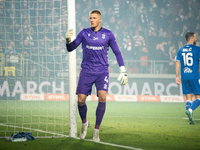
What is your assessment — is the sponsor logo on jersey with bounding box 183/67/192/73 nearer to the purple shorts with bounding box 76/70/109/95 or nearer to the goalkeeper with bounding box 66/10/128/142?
the goalkeeper with bounding box 66/10/128/142

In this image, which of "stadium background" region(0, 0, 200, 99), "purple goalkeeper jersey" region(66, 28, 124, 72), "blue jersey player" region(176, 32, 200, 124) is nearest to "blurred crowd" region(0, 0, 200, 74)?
"stadium background" region(0, 0, 200, 99)

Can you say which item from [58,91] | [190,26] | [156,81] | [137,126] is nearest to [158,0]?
[190,26]

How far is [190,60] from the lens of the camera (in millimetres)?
6418

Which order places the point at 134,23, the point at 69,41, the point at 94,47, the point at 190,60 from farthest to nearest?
the point at 134,23, the point at 190,60, the point at 94,47, the point at 69,41

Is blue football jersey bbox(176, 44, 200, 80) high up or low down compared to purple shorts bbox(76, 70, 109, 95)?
up

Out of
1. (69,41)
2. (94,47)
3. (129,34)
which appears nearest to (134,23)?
(129,34)

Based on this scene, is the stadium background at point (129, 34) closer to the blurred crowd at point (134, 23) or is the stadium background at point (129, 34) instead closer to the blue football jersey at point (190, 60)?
the blurred crowd at point (134, 23)

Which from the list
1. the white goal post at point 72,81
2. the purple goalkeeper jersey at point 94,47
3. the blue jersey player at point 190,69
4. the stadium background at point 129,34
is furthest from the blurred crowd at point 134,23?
the purple goalkeeper jersey at point 94,47

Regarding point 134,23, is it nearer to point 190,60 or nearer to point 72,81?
point 190,60

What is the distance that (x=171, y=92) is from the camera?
41.0ft

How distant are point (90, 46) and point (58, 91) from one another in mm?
8419

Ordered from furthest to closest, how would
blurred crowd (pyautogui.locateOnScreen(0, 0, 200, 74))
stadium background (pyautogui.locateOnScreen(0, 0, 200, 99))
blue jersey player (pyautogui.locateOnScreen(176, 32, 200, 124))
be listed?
1. blurred crowd (pyautogui.locateOnScreen(0, 0, 200, 74))
2. stadium background (pyautogui.locateOnScreen(0, 0, 200, 99))
3. blue jersey player (pyautogui.locateOnScreen(176, 32, 200, 124))

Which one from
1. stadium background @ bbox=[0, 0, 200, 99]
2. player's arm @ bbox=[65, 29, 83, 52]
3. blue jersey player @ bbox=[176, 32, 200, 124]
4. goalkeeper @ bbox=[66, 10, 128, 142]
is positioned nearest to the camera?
player's arm @ bbox=[65, 29, 83, 52]

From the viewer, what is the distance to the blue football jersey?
6.39 m
